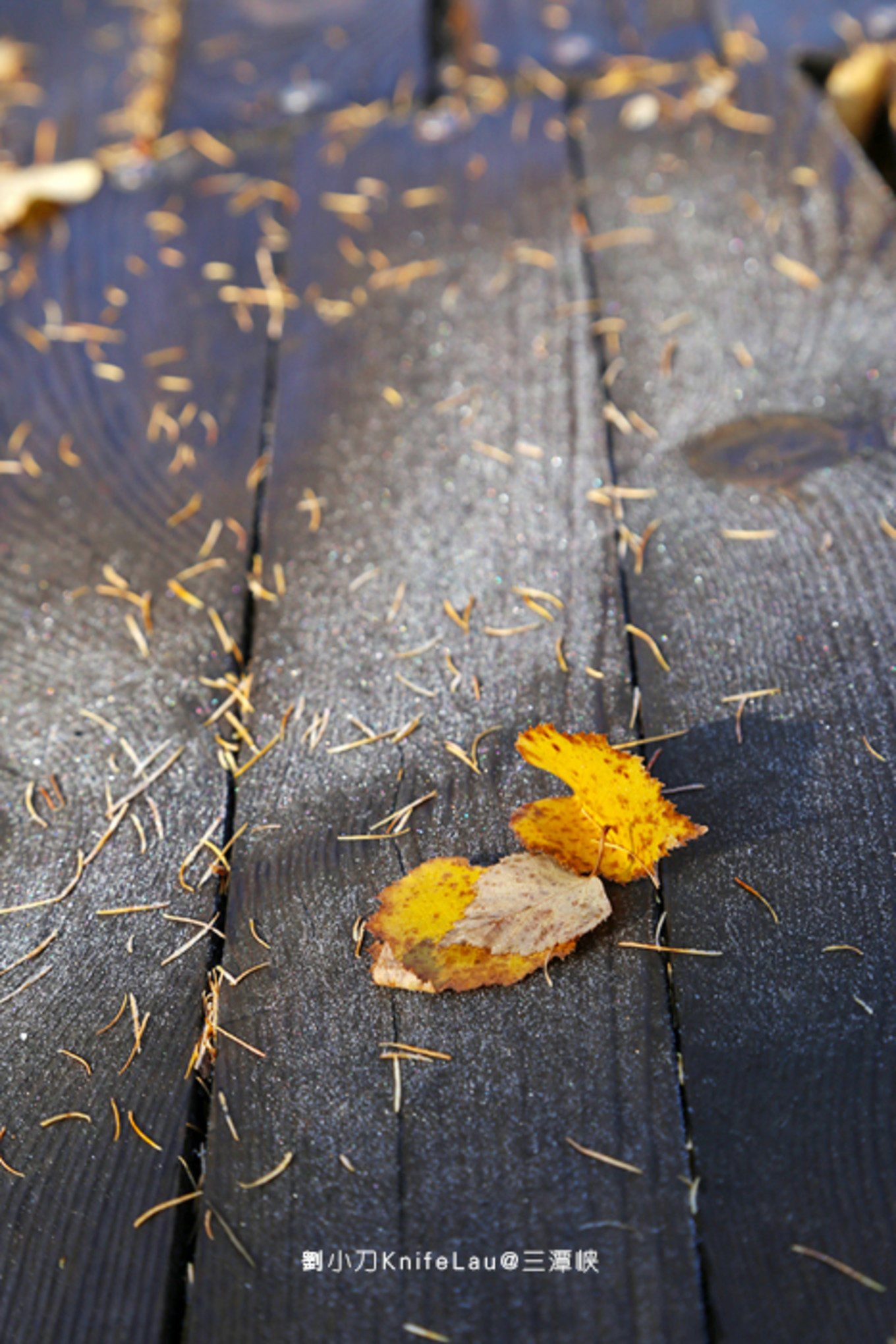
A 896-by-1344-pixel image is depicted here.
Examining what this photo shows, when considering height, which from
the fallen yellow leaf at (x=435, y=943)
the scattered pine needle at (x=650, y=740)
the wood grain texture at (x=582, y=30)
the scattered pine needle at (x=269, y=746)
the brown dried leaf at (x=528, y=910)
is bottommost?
the scattered pine needle at (x=269, y=746)

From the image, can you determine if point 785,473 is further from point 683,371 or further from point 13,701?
point 13,701

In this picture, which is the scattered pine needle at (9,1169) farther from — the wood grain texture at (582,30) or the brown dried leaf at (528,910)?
the wood grain texture at (582,30)

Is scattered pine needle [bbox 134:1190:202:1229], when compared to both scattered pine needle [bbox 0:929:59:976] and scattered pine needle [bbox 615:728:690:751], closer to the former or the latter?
scattered pine needle [bbox 0:929:59:976]

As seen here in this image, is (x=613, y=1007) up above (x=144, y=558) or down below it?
above

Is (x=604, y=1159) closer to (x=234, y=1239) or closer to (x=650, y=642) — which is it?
(x=234, y=1239)

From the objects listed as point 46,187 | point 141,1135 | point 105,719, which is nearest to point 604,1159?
point 141,1135

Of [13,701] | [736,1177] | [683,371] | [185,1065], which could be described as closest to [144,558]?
[13,701]

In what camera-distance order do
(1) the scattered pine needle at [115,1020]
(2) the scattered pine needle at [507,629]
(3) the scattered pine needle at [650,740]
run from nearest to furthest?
(1) the scattered pine needle at [115,1020]
(3) the scattered pine needle at [650,740]
(2) the scattered pine needle at [507,629]

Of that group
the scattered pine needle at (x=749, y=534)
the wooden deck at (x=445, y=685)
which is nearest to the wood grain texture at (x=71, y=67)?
the wooden deck at (x=445, y=685)
